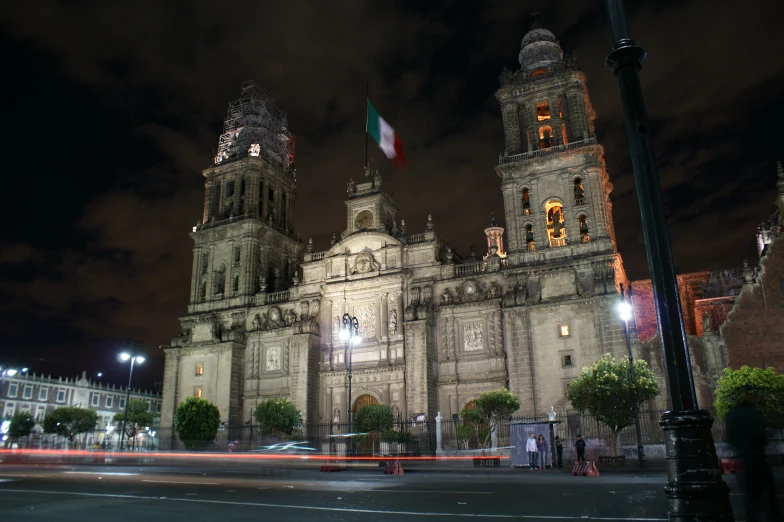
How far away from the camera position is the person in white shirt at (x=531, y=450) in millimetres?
25250

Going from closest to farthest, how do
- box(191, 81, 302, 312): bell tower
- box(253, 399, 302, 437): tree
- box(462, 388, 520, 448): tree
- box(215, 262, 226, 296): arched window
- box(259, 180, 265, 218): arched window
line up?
box(462, 388, 520, 448): tree
box(253, 399, 302, 437): tree
box(191, 81, 302, 312): bell tower
box(215, 262, 226, 296): arched window
box(259, 180, 265, 218): arched window

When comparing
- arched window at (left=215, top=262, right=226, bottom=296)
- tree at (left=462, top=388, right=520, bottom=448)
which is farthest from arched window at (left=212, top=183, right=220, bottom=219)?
tree at (left=462, top=388, right=520, bottom=448)

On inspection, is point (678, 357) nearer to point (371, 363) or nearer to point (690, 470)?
point (690, 470)

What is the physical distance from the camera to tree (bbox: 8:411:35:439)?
7119 cm

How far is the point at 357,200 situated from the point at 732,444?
4571 cm

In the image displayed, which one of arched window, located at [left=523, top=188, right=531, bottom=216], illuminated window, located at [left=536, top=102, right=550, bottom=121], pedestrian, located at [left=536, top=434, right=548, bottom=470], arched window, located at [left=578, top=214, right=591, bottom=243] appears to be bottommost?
pedestrian, located at [left=536, top=434, right=548, bottom=470]

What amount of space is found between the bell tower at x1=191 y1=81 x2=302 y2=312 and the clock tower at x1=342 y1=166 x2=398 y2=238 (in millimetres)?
9626

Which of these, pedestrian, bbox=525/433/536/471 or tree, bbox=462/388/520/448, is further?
tree, bbox=462/388/520/448

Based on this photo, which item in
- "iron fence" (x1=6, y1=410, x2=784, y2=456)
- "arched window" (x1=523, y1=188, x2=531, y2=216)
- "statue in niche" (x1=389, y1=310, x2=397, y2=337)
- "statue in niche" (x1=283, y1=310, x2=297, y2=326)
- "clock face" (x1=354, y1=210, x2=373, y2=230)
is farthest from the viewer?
"clock face" (x1=354, y1=210, x2=373, y2=230)

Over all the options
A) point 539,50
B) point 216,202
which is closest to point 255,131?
point 216,202

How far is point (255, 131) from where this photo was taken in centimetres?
6225

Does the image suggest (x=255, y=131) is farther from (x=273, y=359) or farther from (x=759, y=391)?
(x=759, y=391)

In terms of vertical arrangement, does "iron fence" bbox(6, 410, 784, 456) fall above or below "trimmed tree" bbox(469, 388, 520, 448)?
below

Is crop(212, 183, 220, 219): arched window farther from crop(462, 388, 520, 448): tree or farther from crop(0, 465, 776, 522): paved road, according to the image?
crop(0, 465, 776, 522): paved road
